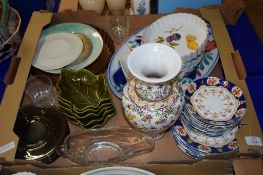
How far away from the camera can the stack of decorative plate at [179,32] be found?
34.2 inches

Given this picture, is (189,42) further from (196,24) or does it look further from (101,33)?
(101,33)

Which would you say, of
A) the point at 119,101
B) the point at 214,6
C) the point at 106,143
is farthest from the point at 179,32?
the point at 106,143

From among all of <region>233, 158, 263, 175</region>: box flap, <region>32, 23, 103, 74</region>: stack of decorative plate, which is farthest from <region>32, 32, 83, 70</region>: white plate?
<region>233, 158, 263, 175</region>: box flap

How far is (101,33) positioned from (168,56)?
379 millimetres

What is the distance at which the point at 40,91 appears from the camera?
0.87 meters

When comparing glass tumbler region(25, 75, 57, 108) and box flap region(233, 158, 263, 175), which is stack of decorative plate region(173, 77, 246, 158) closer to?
box flap region(233, 158, 263, 175)

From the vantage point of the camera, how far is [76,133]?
0.75 metres

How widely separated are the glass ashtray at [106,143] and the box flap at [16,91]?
4.7 inches

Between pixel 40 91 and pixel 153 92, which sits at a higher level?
pixel 153 92

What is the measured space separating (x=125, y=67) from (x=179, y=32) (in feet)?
0.68

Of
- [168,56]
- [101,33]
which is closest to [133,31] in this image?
[101,33]

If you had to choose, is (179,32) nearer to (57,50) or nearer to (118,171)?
(57,50)

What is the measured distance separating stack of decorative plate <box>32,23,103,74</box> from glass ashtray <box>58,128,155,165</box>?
206 millimetres

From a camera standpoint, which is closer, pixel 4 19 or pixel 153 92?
pixel 153 92
